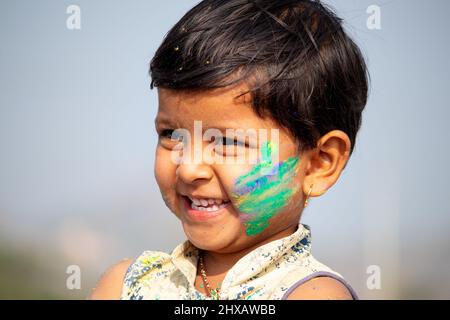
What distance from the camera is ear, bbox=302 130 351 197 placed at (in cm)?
185

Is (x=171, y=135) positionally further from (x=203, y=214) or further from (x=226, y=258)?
(x=226, y=258)

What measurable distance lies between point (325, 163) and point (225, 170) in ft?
1.15

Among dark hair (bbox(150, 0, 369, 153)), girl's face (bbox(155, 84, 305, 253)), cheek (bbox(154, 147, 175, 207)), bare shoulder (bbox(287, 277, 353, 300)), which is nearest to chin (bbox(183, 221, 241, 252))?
girl's face (bbox(155, 84, 305, 253))

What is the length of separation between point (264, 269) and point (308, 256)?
16 centimetres

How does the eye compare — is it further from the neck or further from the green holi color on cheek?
the neck

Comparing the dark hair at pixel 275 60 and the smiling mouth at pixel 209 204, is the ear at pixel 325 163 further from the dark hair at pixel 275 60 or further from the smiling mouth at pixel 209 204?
the smiling mouth at pixel 209 204

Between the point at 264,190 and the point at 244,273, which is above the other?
the point at 264,190

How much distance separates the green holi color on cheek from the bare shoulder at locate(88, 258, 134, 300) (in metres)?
0.51

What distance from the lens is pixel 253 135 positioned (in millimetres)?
1707

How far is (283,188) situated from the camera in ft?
5.91

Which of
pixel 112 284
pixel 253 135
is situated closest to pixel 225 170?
pixel 253 135

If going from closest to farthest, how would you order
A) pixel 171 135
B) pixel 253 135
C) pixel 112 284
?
pixel 253 135
pixel 171 135
pixel 112 284

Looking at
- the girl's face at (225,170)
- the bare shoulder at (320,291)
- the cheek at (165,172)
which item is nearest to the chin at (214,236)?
the girl's face at (225,170)

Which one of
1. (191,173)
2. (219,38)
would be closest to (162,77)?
(219,38)
